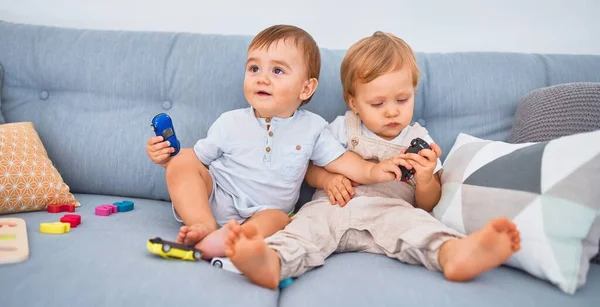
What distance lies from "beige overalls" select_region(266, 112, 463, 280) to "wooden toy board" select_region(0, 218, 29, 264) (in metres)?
0.51

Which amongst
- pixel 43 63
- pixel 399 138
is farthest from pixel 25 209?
pixel 399 138

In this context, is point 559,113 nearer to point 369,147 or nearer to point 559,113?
point 559,113

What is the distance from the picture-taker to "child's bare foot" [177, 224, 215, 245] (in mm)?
1246

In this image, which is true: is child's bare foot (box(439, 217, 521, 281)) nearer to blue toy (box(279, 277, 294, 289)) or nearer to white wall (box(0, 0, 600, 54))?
blue toy (box(279, 277, 294, 289))

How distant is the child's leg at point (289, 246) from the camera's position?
1.07 meters

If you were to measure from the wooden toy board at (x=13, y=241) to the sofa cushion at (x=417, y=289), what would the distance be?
1.76 feet

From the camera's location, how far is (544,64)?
180cm

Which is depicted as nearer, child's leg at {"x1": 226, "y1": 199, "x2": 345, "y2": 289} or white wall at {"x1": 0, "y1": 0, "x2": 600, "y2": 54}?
child's leg at {"x1": 226, "y1": 199, "x2": 345, "y2": 289}

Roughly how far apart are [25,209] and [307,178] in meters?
0.81

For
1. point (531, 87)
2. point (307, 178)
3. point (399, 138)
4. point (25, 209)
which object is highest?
point (531, 87)

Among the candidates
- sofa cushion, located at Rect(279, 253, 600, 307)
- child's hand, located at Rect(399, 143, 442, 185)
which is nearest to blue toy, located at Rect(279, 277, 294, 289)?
sofa cushion, located at Rect(279, 253, 600, 307)

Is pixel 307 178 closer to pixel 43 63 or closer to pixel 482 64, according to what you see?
A: pixel 482 64

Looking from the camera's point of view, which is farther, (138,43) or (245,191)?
(138,43)

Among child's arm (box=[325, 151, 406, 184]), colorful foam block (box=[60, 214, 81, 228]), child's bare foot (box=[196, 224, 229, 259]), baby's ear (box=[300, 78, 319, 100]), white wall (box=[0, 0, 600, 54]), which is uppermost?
white wall (box=[0, 0, 600, 54])
